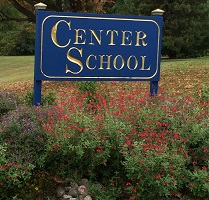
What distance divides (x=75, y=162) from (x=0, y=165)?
77cm

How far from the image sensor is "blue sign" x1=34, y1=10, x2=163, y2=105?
562cm

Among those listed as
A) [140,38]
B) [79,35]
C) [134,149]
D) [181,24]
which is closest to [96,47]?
[79,35]

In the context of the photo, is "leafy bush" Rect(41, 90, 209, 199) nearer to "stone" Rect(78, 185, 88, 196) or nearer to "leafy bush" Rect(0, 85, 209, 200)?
"leafy bush" Rect(0, 85, 209, 200)

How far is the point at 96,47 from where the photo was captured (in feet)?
19.1

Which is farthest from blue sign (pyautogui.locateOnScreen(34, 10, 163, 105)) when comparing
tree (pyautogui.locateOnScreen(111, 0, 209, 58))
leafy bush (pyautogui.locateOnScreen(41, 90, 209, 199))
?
tree (pyautogui.locateOnScreen(111, 0, 209, 58))

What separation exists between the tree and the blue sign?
A: 1351 cm

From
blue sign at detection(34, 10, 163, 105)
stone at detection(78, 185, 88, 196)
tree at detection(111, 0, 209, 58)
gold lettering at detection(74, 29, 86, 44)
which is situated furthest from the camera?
tree at detection(111, 0, 209, 58)

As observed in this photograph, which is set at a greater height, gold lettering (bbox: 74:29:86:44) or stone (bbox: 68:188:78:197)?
gold lettering (bbox: 74:29:86:44)

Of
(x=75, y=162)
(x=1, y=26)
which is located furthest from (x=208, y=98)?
(x=1, y=26)

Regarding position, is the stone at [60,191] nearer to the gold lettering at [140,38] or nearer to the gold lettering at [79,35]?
the gold lettering at [79,35]

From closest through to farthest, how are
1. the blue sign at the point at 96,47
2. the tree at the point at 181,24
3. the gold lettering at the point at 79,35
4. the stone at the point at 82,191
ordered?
1. the stone at the point at 82,191
2. the blue sign at the point at 96,47
3. the gold lettering at the point at 79,35
4. the tree at the point at 181,24

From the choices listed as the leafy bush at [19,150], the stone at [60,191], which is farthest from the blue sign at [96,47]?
the stone at [60,191]

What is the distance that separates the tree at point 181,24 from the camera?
19.3 m

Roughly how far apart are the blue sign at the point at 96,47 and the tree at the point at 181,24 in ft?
44.3
